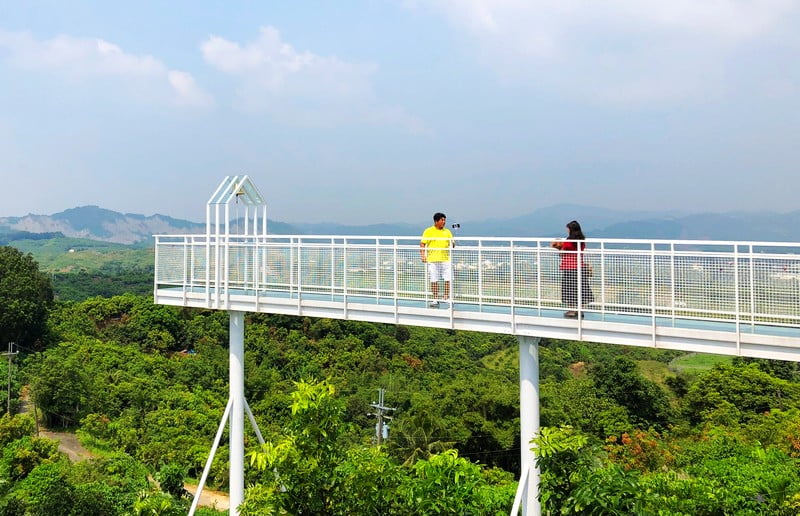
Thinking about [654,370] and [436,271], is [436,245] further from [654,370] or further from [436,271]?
[654,370]

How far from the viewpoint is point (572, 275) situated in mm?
9508

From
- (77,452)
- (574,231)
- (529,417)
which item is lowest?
(77,452)

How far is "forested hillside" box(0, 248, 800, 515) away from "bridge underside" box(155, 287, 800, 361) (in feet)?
5.17

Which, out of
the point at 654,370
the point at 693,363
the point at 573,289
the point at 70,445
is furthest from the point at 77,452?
the point at 693,363

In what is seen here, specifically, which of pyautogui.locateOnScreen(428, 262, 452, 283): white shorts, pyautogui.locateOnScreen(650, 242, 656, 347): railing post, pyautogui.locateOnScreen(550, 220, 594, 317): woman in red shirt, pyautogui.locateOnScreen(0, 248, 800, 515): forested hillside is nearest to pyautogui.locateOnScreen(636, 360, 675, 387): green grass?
pyautogui.locateOnScreen(0, 248, 800, 515): forested hillside

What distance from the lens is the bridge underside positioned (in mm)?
8086

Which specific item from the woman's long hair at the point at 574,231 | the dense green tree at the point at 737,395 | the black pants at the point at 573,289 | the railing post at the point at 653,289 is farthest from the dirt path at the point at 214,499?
the dense green tree at the point at 737,395

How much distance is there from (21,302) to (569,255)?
164ft

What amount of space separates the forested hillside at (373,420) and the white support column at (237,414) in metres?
1.53

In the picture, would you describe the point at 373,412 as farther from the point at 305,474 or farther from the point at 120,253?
the point at 120,253

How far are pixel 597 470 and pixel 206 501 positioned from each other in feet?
89.2

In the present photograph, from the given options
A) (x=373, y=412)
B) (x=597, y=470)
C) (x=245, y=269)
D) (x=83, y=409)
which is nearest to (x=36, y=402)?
(x=83, y=409)

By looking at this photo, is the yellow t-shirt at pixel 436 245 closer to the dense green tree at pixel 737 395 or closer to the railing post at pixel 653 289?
the railing post at pixel 653 289

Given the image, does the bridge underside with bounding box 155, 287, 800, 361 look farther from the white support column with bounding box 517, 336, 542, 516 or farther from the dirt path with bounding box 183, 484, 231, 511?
the dirt path with bounding box 183, 484, 231, 511
